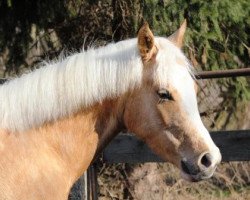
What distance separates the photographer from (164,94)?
11.9ft

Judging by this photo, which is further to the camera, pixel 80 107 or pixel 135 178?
pixel 135 178

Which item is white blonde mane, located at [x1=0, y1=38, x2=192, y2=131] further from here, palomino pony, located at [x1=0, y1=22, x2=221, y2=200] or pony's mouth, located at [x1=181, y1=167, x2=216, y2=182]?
pony's mouth, located at [x1=181, y1=167, x2=216, y2=182]

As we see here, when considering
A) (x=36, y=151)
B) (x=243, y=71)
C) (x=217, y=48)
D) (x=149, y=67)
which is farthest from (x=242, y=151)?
(x=36, y=151)

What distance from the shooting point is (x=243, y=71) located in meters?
5.26

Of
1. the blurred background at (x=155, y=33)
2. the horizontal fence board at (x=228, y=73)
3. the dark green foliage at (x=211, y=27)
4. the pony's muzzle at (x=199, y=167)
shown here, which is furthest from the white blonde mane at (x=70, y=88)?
the blurred background at (x=155, y=33)

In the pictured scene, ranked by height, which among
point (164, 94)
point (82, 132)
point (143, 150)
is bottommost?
point (143, 150)

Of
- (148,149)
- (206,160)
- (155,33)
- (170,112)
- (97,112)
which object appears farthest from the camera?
(155,33)

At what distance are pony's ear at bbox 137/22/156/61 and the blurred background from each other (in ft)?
9.08

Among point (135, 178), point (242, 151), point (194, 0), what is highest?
point (194, 0)

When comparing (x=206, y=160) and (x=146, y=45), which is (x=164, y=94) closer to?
(x=146, y=45)

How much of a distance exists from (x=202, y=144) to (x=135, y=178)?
362cm

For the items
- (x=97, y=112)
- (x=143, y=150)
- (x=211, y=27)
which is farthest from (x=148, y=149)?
(x=97, y=112)

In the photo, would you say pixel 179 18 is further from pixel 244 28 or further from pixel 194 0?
pixel 244 28

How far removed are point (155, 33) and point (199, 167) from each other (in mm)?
3217
